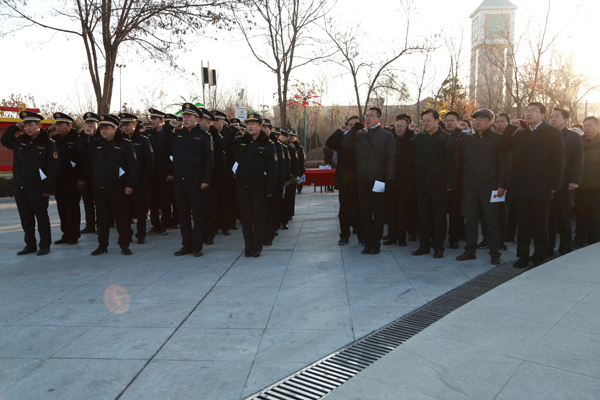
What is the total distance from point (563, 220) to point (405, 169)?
253 cm

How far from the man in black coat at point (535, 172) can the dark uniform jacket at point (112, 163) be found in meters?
5.56

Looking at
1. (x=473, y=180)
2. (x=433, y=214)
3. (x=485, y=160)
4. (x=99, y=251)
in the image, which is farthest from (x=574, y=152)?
(x=99, y=251)

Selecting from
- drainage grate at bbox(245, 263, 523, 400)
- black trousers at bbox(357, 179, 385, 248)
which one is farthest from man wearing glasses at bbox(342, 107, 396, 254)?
drainage grate at bbox(245, 263, 523, 400)

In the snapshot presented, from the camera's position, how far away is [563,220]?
6828 millimetres

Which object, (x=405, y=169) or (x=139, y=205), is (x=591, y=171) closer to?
(x=405, y=169)

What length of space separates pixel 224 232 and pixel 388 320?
5.21m

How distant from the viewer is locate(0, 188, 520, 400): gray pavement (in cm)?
303

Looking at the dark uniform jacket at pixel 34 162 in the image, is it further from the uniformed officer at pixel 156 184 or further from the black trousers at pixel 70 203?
the uniformed officer at pixel 156 184

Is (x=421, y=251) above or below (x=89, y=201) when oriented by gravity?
below

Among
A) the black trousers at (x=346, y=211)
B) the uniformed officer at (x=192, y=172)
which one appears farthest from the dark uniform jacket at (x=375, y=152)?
the uniformed officer at (x=192, y=172)

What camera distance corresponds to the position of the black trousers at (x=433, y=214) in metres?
6.57

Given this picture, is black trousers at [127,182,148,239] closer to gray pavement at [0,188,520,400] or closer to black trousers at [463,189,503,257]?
gray pavement at [0,188,520,400]

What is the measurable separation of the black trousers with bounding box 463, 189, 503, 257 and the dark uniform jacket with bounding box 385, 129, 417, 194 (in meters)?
1.07

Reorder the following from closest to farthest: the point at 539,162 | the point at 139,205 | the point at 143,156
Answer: the point at 539,162 → the point at 139,205 → the point at 143,156
